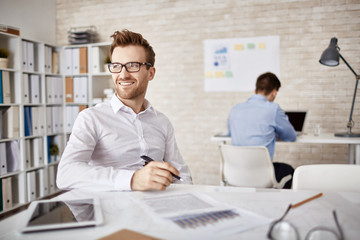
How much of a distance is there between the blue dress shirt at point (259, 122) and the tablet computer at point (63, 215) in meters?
1.85

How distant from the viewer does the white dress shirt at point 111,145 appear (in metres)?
1.18

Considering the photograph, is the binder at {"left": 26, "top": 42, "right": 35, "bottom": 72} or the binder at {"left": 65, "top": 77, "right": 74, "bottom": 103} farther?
the binder at {"left": 65, "top": 77, "right": 74, "bottom": 103}

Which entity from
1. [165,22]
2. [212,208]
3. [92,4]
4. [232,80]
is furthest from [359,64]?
[92,4]

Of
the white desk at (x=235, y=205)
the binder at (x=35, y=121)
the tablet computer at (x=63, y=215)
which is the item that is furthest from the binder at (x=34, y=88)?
the tablet computer at (x=63, y=215)

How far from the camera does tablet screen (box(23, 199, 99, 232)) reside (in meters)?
0.77

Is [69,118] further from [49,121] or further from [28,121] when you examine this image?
[28,121]

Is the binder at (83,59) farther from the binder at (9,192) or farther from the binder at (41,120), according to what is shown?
the binder at (9,192)

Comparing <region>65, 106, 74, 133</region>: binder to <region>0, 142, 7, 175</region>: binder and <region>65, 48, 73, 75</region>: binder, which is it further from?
<region>0, 142, 7, 175</region>: binder

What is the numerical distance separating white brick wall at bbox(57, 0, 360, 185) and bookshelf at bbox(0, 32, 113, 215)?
587mm

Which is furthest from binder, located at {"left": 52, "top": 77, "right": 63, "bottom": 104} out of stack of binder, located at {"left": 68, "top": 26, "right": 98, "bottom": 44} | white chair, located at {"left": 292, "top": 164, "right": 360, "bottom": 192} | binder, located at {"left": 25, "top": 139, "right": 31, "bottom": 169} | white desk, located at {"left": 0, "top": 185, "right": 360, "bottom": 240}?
white chair, located at {"left": 292, "top": 164, "right": 360, "bottom": 192}

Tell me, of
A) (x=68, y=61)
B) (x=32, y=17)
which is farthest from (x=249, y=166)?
(x=32, y=17)

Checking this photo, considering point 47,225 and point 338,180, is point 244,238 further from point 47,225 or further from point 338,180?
point 338,180

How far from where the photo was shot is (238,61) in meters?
3.82

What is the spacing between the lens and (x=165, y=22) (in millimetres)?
4039
